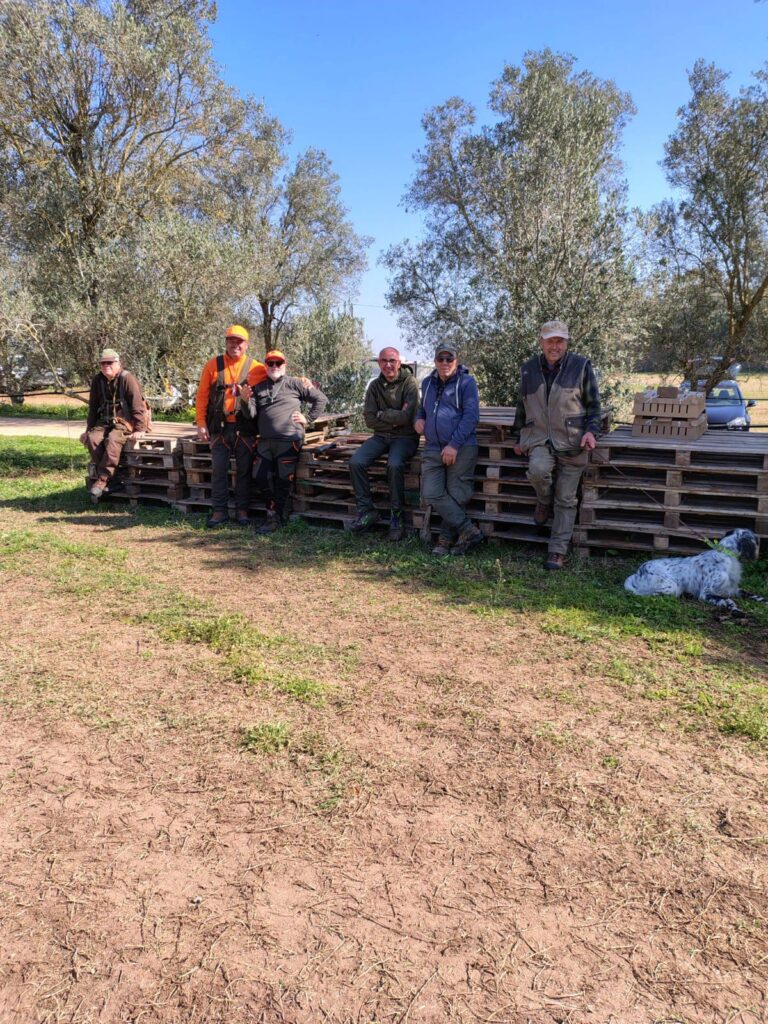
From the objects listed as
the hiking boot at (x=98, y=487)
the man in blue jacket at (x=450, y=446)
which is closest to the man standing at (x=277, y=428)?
the man in blue jacket at (x=450, y=446)

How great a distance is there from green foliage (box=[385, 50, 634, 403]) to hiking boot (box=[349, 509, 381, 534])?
631cm

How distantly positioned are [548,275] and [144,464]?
7.79 metres

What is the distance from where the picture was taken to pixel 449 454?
6.38 metres

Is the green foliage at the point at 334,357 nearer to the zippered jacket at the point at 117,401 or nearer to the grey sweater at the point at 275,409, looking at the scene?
the zippered jacket at the point at 117,401

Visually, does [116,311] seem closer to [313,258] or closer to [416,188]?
[416,188]

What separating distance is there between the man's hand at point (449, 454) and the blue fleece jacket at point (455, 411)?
Result: 5cm

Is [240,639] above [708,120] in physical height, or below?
below

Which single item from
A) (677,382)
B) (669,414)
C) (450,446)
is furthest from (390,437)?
(677,382)

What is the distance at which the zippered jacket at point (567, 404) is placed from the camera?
5977 millimetres

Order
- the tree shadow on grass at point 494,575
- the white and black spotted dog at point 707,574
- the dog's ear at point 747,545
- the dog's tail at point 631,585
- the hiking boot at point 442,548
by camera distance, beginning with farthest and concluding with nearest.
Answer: the hiking boot at point 442,548, the dog's ear at point 747,545, the dog's tail at point 631,585, the white and black spotted dog at point 707,574, the tree shadow on grass at point 494,575

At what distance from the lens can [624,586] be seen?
219 inches

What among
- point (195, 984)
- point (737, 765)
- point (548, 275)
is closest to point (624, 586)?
point (737, 765)

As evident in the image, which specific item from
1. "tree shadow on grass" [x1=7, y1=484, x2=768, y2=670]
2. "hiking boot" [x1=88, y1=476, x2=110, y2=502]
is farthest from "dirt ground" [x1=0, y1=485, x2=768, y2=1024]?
"hiking boot" [x1=88, y1=476, x2=110, y2=502]

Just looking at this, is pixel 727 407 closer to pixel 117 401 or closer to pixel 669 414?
pixel 669 414
